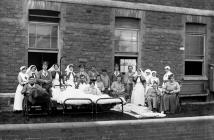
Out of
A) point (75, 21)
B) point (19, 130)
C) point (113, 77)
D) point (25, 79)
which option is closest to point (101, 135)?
point (19, 130)

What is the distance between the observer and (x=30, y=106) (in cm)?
1056

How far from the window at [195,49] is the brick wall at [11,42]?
7.78 meters

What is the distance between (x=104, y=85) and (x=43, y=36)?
305cm

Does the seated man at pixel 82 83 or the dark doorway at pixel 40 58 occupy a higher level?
the dark doorway at pixel 40 58

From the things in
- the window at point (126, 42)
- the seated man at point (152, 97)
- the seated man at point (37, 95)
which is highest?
the window at point (126, 42)

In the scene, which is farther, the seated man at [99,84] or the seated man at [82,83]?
the seated man at [99,84]

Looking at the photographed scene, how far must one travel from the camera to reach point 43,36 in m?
13.9

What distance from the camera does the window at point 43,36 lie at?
13656 mm

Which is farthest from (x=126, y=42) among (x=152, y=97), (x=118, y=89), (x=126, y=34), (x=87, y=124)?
(x=87, y=124)

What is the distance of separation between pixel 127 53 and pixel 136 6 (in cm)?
203

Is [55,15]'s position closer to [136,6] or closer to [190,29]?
[136,6]

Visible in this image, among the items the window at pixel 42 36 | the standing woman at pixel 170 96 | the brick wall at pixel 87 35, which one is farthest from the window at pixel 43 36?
the standing woman at pixel 170 96

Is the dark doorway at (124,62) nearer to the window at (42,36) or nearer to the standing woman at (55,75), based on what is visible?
the window at (42,36)

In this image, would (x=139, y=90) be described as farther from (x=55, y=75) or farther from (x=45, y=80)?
(x=45, y=80)
